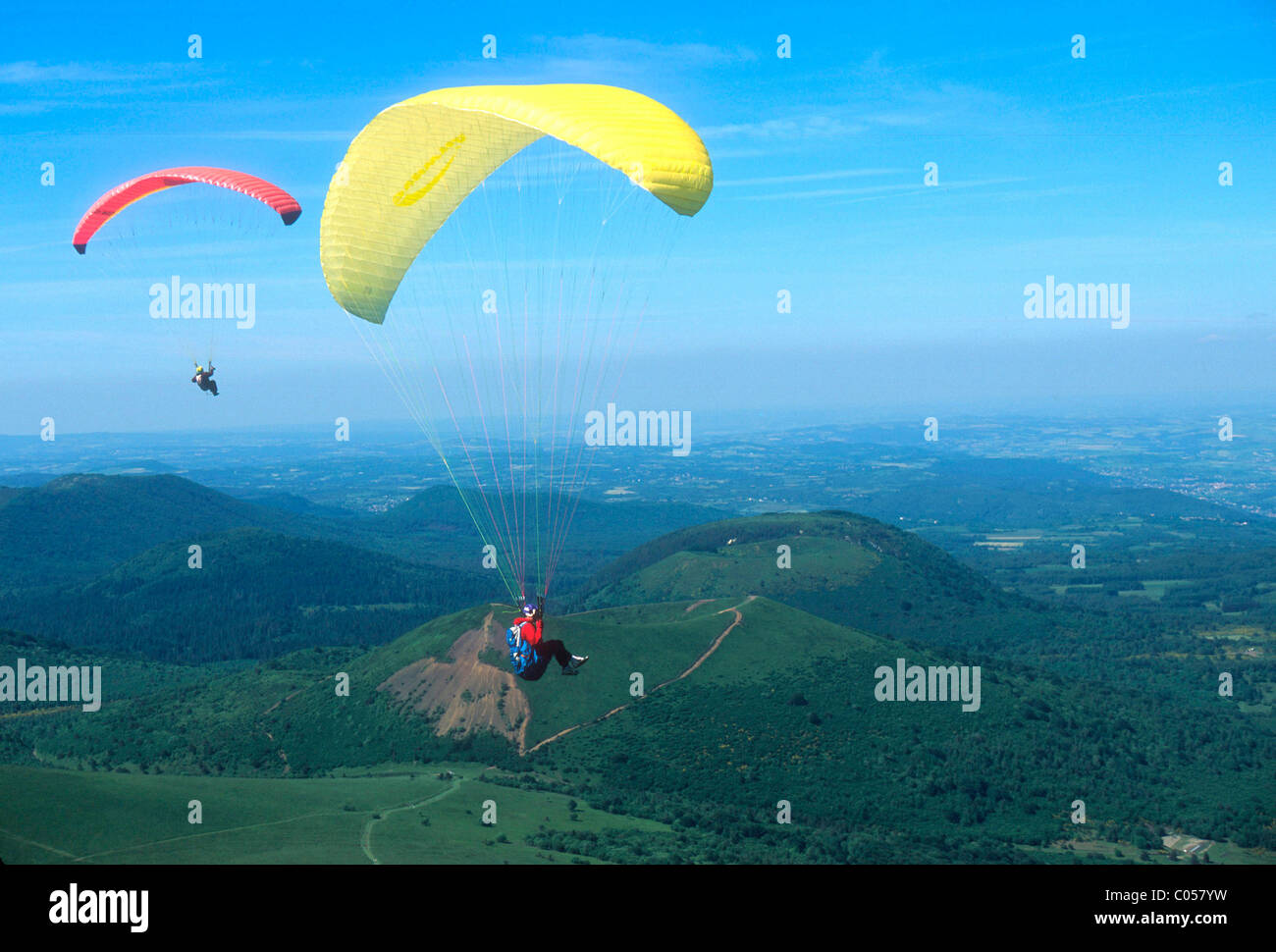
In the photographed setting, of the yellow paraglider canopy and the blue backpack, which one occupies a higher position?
the yellow paraglider canopy

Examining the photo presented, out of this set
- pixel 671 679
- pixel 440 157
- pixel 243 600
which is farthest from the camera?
pixel 243 600

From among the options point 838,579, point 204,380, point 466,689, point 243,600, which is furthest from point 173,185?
point 243,600

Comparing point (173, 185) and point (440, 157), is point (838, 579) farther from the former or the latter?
point (440, 157)

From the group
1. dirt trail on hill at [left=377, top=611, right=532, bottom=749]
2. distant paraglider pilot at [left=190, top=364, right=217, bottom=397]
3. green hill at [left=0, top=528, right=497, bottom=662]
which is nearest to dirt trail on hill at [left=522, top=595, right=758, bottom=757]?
dirt trail on hill at [left=377, top=611, right=532, bottom=749]

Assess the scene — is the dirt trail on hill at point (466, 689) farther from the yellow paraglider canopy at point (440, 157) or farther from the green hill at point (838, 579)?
the green hill at point (838, 579)

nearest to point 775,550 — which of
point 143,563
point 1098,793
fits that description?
point 1098,793

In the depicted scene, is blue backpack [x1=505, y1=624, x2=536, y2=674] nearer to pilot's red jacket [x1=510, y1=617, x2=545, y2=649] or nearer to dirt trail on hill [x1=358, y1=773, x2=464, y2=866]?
pilot's red jacket [x1=510, y1=617, x2=545, y2=649]
